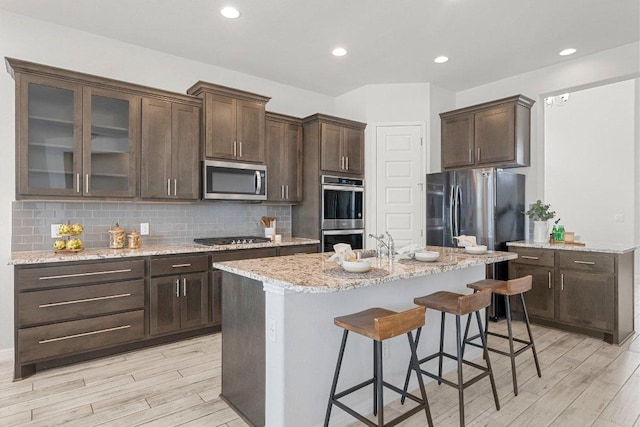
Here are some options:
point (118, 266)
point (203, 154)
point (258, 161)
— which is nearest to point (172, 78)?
point (203, 154)

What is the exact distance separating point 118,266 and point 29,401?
3.56 feet

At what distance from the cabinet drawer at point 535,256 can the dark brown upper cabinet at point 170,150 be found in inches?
143

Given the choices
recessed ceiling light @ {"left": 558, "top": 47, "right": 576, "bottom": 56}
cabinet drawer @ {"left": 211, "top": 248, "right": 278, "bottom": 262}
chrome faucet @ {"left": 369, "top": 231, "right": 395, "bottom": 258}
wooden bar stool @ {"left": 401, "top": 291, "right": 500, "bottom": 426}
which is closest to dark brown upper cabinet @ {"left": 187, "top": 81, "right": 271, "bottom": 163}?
cabinet drawer @ {"left": 211, "top": 248, "right": 278, "bottom": 262}

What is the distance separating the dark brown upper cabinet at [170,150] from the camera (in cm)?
352

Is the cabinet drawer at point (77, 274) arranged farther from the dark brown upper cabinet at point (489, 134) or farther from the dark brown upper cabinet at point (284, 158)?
the dark brown upper cabinet at point (489, 134)

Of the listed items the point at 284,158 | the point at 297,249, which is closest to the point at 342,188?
the point at 284,158

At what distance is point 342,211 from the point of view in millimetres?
4777

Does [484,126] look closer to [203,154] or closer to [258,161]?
[258,161]

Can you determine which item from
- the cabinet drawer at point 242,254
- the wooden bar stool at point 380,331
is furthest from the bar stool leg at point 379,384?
the cabinet drawer at point 242,254

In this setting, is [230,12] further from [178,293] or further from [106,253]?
[178,293]

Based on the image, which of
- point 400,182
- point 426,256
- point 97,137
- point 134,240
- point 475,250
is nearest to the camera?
point 426,256

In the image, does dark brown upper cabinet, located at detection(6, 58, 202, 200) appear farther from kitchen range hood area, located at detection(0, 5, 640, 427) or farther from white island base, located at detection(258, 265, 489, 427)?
white island base, located at detection(258, 265, 489, 427)

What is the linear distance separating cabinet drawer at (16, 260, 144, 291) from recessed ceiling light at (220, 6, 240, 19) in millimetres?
2308

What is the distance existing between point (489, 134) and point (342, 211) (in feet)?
6.80
